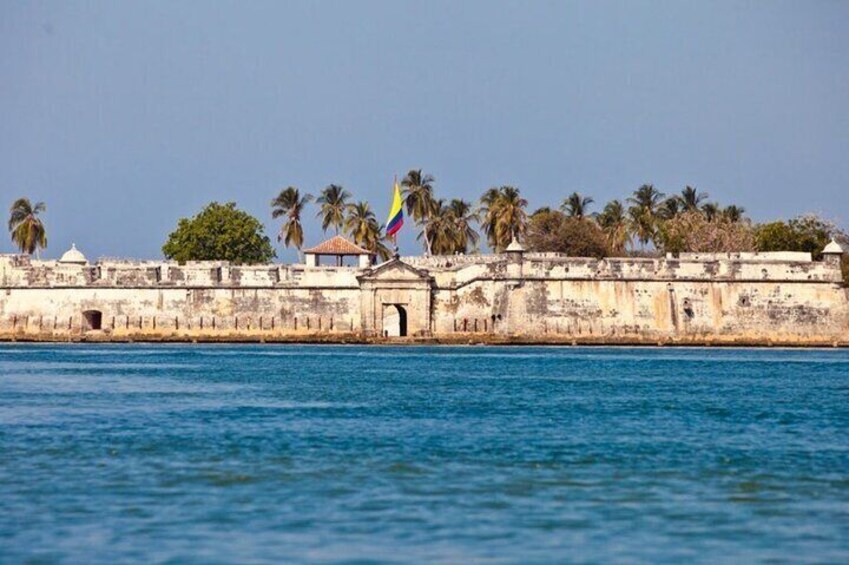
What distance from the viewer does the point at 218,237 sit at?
280ft

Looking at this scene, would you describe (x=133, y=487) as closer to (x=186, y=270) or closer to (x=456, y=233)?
(x=186, y=270)

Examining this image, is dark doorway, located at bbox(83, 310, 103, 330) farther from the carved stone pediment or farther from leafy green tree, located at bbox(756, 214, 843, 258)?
leafy green tree, located at bbox(756, 214, 843, 258)

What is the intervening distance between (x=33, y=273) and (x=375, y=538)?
5768 cm

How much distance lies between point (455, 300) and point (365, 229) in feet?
81.3

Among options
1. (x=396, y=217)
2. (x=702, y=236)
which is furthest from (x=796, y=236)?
(x=396, y=217)

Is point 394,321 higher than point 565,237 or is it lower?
lower

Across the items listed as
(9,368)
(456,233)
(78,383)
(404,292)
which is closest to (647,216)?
(456,233)

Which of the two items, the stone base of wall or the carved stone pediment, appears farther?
the carved stone pediment

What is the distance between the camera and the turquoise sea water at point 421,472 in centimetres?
1518

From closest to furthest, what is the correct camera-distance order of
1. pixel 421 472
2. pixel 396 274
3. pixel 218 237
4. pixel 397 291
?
1. pixel 421 472
2. pixel 396 274
3. pixel 397 291
4. pixel 218 237

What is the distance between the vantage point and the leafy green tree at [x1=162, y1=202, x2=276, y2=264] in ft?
280

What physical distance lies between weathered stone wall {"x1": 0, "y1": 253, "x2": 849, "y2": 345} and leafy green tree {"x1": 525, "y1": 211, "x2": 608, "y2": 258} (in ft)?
49.2

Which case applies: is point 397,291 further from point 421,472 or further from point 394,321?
point 421,472

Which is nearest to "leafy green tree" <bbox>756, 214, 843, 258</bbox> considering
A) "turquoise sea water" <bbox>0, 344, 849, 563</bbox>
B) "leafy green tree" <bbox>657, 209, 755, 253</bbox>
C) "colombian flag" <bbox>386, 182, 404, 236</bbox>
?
"leafy green tree" <bbox>657, 209, 755, 253</bbox>
